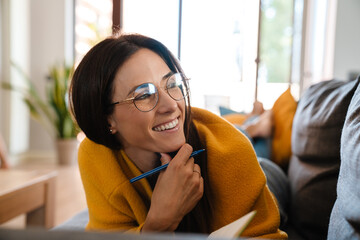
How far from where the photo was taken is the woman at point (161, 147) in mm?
823

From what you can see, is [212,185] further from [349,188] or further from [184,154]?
[349,188]

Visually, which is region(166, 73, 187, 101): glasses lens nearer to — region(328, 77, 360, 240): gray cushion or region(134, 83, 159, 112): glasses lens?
region(134, 83, 159, 112): glasses lens

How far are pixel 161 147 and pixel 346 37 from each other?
14.4 ft

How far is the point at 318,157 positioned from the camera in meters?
1.06

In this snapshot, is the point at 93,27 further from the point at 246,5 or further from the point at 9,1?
the point at 246,5

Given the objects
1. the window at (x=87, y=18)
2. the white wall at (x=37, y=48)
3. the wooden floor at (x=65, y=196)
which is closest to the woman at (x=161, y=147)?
the wooden floor at (x=65, y=196)

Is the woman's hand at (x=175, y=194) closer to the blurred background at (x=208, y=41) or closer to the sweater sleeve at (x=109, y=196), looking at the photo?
the sweater sleeve at (x=109, y=196)

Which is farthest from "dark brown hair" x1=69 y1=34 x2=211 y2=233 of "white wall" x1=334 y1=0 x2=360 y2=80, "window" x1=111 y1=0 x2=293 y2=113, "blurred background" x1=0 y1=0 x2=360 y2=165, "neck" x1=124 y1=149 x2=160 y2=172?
"white wall" x1=334 y1=0 x2=360 y2=80

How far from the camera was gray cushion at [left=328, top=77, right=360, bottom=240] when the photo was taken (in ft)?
2.04

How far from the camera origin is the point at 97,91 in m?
0.87

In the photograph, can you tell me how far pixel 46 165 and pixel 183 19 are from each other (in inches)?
103

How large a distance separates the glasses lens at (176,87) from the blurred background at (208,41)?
3101 millimetres

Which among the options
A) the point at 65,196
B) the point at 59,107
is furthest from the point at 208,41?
the point at 65,196

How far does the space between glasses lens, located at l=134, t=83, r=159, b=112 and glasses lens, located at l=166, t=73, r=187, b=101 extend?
0.04 m
